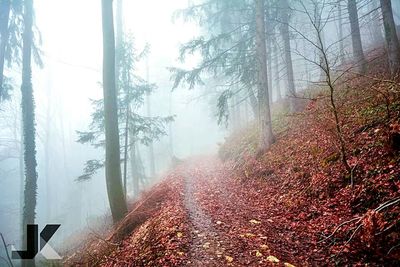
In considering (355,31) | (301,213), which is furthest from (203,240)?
(355,31)

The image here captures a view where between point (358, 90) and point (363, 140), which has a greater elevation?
point (358, 90)

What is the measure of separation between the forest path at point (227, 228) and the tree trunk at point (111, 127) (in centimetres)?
241

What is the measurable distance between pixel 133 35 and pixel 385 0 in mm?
12194

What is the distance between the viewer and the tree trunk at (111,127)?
9656 millimetres

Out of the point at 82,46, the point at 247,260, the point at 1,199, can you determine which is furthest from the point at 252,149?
the point at 82,46

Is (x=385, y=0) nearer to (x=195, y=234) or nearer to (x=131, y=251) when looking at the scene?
(x=195, y=234)

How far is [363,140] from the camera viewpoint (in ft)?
23.3

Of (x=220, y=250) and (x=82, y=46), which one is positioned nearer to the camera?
(x=220, y=250)

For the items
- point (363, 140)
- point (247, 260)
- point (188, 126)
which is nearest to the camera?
point (247, 260)

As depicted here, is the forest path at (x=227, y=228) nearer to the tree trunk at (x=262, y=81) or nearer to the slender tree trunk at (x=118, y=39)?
the tree trunk at (x=262, y=81)

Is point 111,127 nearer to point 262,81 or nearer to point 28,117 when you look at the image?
point 28,117

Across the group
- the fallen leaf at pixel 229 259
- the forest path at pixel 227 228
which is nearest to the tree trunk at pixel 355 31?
the forest path at pixel 227 228

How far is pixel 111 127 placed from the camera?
32.0 ft

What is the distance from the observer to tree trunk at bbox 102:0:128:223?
9656 millimetres
